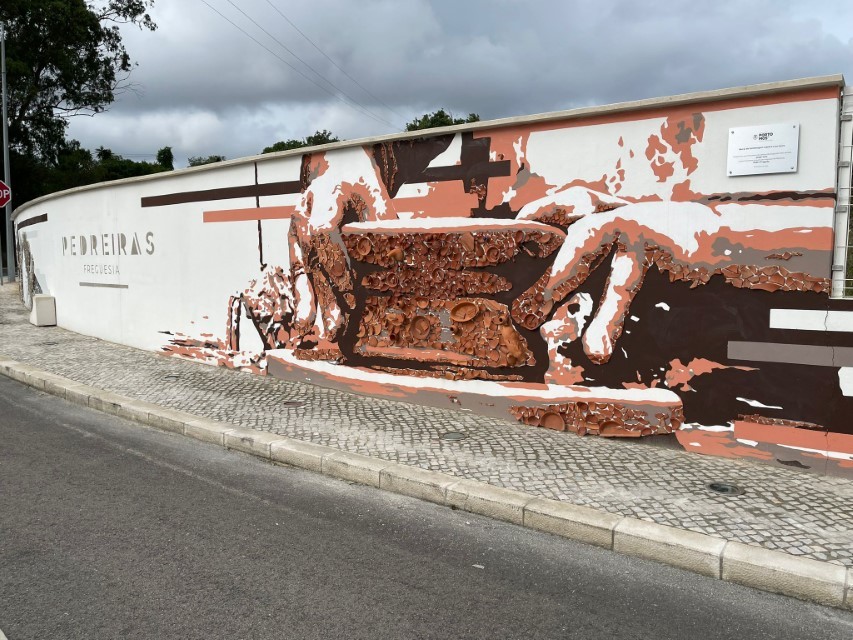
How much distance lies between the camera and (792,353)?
4.86 m

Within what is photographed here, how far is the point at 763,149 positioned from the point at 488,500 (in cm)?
340

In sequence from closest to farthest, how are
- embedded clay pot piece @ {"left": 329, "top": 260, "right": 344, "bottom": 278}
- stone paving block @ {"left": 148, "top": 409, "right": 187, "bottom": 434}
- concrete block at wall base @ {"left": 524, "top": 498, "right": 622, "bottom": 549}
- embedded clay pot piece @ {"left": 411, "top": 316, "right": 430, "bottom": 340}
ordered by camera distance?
concrete block at wall base @ {"left": 524, "top": 498, "right": 622, "bottom": 549} → stone paving block @ {"left": 148, "top": 409, "right": 187, "bottom": 434} → embedded clay pot piece @ {"left": 411, "top": 316, "right": 430, "bottom": 340} → embedded clay pot piece @ {"left": 329, "top": 260, "right": 344, "bottom": 278}

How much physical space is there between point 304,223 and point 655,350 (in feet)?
14.4

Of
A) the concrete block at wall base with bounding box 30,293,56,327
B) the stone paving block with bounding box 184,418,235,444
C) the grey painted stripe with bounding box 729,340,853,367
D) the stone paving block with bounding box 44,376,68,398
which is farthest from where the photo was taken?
the concrete block at wall base with bounding box 30,293,56,327

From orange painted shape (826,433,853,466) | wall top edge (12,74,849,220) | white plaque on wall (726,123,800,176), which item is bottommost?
orange painted shape (826,433,853,466)

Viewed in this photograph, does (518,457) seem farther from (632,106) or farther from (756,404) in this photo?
(632,106)

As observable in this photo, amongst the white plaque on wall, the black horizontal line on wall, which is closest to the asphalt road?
the white plaque on wall

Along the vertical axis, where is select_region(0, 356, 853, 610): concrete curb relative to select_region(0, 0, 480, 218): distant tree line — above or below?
below

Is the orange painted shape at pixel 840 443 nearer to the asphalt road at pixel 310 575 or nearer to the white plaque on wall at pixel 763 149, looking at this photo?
the asphalt road at pixel 310 575

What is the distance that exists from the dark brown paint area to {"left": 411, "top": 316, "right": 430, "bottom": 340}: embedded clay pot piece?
5.97 ft

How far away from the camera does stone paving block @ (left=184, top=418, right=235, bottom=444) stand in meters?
5.89

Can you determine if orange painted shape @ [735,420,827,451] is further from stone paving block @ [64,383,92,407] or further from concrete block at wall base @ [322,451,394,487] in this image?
stone paving block @ [64,383,92,407]

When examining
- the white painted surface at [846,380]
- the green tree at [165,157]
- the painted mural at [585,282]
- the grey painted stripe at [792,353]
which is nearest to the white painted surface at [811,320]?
the painted mural at [585,282]

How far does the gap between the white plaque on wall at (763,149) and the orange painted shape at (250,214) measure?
4960mm
